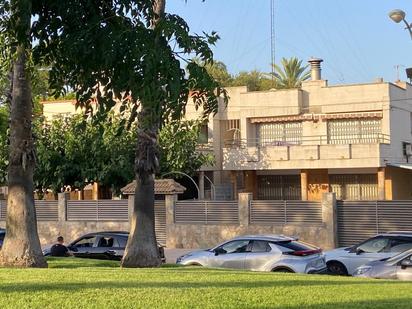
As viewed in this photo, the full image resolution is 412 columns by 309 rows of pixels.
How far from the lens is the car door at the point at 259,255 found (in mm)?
16875

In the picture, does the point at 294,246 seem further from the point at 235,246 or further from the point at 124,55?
the point at 124,55

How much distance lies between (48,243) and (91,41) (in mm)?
26756

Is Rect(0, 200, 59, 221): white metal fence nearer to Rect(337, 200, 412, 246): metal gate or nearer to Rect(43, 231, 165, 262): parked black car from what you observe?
Rect(43, 231, 165, 262): parked black car

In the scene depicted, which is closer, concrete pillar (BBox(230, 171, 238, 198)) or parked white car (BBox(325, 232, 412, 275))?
parked white car (BBox(325, 232, 412, 275))

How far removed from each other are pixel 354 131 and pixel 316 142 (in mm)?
2218

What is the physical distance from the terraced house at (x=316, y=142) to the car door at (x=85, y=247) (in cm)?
1467

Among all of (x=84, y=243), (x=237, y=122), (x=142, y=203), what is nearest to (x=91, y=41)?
(x=142, y=203)

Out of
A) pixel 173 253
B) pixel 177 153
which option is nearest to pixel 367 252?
pixel 173 253

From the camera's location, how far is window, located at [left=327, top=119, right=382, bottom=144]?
3682 cm

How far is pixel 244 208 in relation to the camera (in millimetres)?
26797

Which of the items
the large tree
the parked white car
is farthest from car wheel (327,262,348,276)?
the large tree

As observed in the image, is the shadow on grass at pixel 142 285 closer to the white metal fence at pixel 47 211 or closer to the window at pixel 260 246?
the window at pixel 260 246

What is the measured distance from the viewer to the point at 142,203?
1530cm

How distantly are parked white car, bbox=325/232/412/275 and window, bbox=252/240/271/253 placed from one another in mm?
2069
